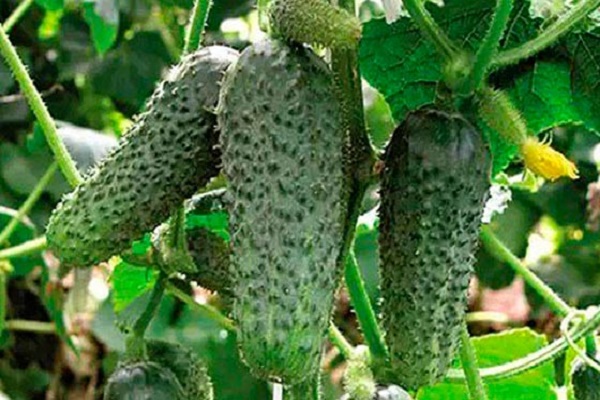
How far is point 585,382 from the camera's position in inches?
70.9

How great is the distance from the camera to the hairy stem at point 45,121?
166 cm

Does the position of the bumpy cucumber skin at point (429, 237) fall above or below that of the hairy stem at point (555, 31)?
below

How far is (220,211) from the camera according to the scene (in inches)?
73.4

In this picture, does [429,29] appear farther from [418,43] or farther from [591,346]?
[591,346]

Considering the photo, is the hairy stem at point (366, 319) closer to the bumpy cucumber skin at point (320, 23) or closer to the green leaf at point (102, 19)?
the bumpy cucumber skin at point (320, 23)

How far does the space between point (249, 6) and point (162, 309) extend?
0.76 metres

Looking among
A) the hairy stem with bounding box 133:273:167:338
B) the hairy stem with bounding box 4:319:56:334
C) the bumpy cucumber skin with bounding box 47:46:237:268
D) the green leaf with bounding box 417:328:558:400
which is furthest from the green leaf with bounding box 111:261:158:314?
the hairy stem with bounding box 4:319:56:334

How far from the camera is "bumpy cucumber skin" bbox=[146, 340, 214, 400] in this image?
1.68 metres

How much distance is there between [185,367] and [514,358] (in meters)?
Result: 0.73

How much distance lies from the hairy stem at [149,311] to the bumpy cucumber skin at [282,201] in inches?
15.7

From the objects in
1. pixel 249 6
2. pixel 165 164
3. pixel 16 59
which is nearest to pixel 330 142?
pixel 165 164

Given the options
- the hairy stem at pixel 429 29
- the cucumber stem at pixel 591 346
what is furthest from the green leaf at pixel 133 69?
the hairy stem at pixel 429 29

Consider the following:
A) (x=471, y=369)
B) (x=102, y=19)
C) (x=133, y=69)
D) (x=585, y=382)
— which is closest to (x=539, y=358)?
(x=585, y=382)

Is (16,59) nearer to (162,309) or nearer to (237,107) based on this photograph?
(237,107)
